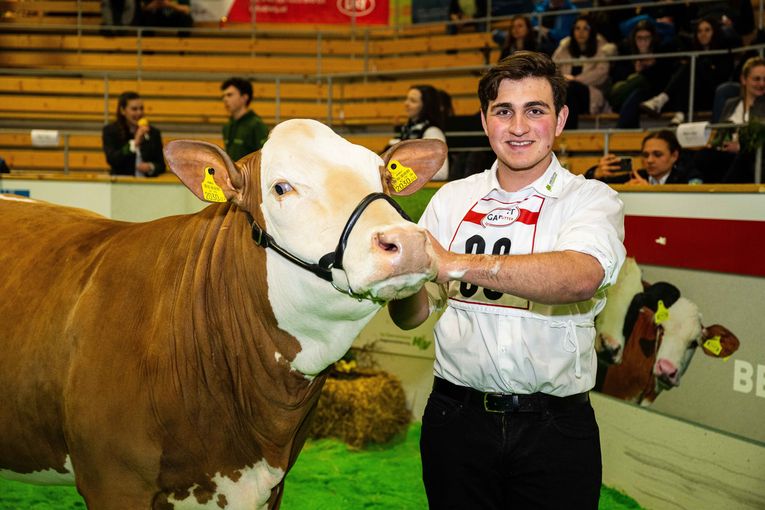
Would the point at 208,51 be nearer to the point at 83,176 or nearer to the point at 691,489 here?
the point at 83,176

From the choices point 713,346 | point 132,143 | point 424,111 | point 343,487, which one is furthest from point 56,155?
point 713,346

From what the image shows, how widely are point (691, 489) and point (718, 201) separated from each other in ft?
4.04

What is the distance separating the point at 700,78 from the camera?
6.80 metres

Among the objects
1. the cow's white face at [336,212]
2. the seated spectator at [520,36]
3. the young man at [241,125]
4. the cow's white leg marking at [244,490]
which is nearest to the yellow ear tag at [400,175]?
the cow's white face at [336,212]

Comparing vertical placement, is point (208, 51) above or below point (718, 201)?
above

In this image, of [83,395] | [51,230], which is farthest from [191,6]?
[83,395]

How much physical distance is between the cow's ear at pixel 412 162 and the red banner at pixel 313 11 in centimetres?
957

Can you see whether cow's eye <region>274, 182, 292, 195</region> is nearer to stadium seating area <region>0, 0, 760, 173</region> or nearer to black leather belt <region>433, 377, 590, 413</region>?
black leather belt <region>433, 377, 590, 413</region>

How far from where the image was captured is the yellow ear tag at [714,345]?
11.2 feet

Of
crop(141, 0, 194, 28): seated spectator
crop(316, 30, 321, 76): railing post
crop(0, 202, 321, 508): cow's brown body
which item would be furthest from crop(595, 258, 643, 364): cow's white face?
crop(141, 0, 194, 28): seated spectator

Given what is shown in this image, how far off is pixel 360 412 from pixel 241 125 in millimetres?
2877

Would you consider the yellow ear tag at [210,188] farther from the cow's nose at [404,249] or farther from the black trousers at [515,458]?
the black trousers at [515,458]

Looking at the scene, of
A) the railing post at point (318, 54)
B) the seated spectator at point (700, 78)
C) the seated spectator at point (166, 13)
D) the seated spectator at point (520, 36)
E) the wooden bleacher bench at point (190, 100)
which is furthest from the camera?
the seated spectator at point (166, 13)

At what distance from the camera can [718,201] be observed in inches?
136
